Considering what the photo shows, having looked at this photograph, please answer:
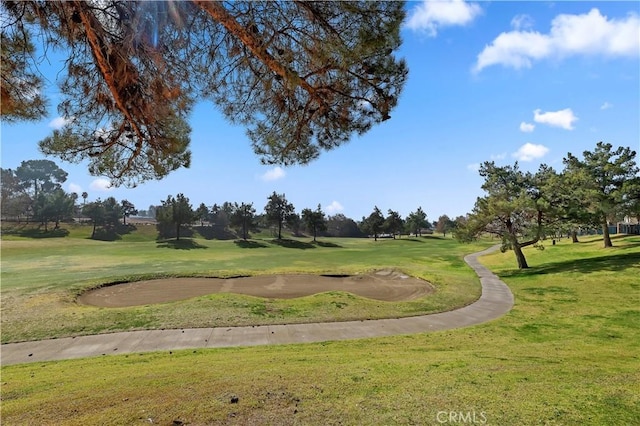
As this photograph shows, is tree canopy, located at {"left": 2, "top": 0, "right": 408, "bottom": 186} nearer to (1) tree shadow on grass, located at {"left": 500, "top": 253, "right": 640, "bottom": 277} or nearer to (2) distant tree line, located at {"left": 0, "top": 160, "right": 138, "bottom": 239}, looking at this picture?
(1) tree shadow on grass, located at {"left": 500, "top": 253, "right": 640, "bottom": 277}

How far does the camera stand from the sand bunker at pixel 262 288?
19391 millimetres

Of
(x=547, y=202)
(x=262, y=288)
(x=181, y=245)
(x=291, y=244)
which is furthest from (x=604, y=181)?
(x=181, y=245)

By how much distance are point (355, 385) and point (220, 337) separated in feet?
26.7

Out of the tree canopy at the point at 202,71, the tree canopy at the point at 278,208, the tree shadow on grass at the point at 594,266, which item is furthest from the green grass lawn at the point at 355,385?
the tree canopy at the point at 278,208

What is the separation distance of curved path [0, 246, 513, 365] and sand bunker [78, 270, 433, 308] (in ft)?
17.2

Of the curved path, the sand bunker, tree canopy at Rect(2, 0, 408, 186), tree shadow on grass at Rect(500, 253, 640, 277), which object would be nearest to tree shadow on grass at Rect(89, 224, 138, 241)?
the sand bunker

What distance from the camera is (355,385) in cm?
545

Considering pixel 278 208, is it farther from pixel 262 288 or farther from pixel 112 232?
pixel 262 288

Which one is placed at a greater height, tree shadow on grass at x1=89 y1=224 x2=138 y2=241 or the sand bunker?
tree shadow on grass at x1=89 y1=224 x2=138 y2=241

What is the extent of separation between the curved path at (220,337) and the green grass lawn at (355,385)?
1136mm

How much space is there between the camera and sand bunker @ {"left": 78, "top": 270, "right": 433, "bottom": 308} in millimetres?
19391

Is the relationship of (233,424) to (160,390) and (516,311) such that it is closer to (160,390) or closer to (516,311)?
(160,390)

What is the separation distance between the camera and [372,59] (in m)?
6.36

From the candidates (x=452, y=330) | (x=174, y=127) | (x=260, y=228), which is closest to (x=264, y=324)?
(x=452, y=330)
